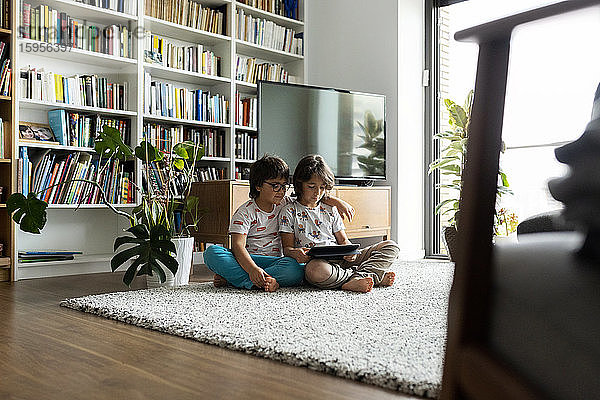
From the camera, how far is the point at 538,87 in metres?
0.78

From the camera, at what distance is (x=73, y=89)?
11.7 feet

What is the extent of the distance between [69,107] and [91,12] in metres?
0.60

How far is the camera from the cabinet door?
402 centimetres

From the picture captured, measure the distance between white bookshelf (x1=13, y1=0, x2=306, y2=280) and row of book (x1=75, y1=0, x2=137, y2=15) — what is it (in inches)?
0.8

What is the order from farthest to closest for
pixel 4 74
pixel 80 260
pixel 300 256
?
pixel 80 260, pixel 4 74, pixel 300 256

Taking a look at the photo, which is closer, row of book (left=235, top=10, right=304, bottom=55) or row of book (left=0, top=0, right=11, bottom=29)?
row of book (left=0, top=0, right=11, bottom=29)

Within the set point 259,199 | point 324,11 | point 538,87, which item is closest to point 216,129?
point 324,11

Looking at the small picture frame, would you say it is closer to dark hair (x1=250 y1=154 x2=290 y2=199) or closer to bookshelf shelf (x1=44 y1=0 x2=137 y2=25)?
bookshelf shelf (x1=44 y1=0 x2=137 y2=25)

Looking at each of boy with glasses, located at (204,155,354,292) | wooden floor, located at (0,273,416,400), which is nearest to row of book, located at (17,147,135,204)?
boy with glasses, located at (204,155,354,292)

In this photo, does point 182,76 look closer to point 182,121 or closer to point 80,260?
point 182,121

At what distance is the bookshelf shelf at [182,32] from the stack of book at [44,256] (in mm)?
1493

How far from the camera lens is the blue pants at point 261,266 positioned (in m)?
2.67

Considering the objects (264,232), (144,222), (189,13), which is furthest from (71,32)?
(264,232)

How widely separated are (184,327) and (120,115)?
2.27 meters
